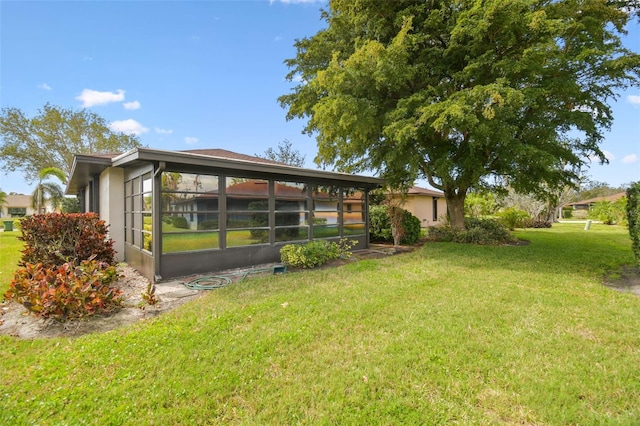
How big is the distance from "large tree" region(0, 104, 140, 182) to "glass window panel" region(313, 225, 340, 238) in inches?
970

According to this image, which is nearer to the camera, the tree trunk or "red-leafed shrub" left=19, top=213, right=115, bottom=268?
"red-leafed shrub" left=19, top=213, right=115, bottom=268

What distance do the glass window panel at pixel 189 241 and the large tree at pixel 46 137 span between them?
24.2m

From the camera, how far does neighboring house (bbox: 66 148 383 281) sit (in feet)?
20.5

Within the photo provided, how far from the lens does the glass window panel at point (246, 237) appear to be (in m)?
7.36

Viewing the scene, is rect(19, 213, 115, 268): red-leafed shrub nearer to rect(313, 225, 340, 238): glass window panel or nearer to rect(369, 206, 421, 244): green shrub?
rect(313, 225, 340, 238): glass window panel

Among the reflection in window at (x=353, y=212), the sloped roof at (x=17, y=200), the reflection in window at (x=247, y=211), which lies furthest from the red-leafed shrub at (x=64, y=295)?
the sloped roof at (x=17, y=200)

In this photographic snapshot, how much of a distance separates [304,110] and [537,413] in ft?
38.2

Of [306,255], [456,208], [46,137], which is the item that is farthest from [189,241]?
[46,137]

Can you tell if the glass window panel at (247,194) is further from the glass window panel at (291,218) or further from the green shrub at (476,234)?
the green shrub at (476,234)

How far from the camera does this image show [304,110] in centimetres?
1210

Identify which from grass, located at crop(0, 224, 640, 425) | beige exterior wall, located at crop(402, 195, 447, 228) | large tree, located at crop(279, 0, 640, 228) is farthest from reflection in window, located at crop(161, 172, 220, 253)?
beige exterior wall, located at crop(402, 195, 447, 228)

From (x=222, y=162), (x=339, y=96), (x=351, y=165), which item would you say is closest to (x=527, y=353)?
(x=222, y=162)

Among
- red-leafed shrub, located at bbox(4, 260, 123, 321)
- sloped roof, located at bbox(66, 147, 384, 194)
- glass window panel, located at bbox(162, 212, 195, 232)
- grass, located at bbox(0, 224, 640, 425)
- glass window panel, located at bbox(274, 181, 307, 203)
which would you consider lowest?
grass, located at bbox(0, 224, 640, 425)

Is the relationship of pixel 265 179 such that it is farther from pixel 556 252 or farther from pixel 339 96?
pixel 556 252
